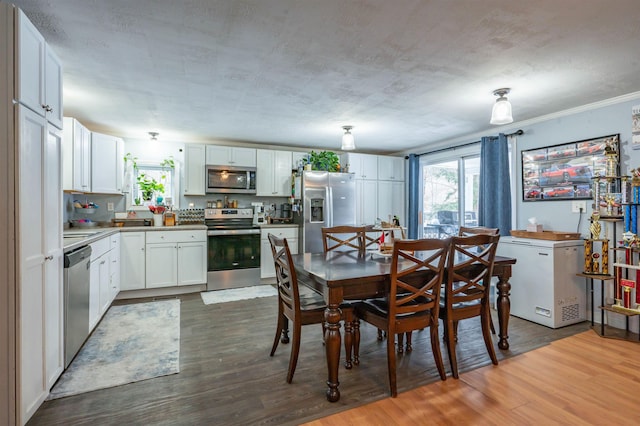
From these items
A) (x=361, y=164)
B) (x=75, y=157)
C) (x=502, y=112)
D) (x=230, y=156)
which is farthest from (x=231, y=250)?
(x=502, y=112)

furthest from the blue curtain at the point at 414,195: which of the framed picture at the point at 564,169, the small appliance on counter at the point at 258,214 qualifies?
the small appliance on counter at the point at 258,214

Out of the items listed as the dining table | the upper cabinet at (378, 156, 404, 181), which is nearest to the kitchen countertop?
the dining table

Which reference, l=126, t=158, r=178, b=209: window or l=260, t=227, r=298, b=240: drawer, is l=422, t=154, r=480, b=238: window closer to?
l=260, t=227, r=298, b=240: drawer

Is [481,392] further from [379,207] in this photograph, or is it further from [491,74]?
[379,207]

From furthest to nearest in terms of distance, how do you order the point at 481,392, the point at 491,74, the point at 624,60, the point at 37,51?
the point at 491,74, the point at 624,60, the point at 481,392, the point at 37,51

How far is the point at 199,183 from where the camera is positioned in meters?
4.96

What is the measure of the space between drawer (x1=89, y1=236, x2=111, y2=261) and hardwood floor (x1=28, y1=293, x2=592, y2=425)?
1.19 meters

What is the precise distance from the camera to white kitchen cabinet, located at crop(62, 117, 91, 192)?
3.35m

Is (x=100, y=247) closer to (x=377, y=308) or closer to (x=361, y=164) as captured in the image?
(x=377, y=308)

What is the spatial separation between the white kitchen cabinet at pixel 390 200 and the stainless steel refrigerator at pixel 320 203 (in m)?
0.80

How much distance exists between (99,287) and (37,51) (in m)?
2.24

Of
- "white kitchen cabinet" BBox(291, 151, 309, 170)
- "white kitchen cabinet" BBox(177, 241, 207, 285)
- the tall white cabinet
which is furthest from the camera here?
"white kitchen cabinet" BBox(291, 151, 309, 170)

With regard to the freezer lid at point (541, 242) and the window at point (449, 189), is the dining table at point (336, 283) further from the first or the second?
the window at point (449, 189)

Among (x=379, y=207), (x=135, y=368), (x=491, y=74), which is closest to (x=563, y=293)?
(x=491, y=74)
